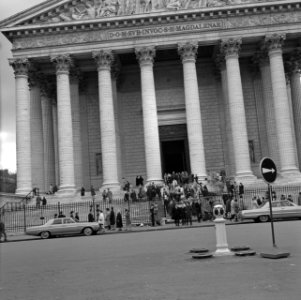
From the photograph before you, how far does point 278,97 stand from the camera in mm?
37031

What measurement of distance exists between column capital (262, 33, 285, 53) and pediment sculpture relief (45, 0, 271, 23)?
3.64 m

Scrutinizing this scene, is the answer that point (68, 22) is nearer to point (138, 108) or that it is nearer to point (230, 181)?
point (138, 108)

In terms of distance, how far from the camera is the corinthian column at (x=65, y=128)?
121 ft

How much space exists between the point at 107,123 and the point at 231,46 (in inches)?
480

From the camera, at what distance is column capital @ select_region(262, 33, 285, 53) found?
122 feet

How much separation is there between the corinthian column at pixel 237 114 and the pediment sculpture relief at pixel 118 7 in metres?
3.94

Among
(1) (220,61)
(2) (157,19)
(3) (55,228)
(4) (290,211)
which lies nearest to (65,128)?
(2) (157,19)

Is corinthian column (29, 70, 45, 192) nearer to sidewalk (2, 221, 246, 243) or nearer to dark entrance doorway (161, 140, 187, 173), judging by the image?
sidewalk (2, 221, 246, 243)

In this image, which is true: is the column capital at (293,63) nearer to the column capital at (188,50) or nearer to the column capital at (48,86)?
the column capital at (188,50)

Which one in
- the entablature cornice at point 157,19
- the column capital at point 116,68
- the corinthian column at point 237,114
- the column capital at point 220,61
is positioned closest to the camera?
the corinthian column at point 237,114

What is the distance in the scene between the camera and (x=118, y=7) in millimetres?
38562

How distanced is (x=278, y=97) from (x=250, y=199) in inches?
379

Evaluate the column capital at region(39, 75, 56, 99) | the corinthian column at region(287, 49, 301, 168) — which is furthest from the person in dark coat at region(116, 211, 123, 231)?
the corinthian column at region(287, 49, 301, 168)

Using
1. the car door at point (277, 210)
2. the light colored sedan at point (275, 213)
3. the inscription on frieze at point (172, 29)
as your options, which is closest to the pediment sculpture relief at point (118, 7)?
the inscription on frieze at point (172, 29)
